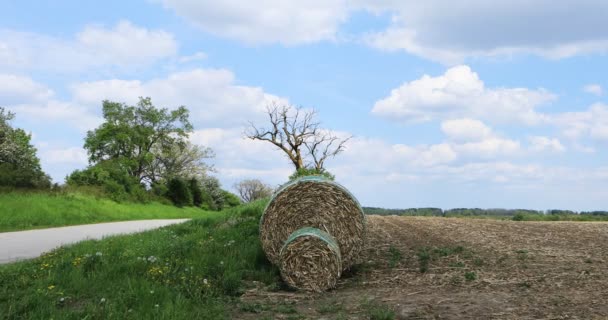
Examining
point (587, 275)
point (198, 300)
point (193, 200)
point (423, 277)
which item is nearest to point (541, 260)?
point (587, 275)

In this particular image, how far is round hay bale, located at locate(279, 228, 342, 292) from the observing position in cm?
937

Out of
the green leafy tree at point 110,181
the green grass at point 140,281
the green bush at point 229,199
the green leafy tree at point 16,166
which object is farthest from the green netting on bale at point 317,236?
the green bush at point 229,199

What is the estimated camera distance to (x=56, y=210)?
2766 cm

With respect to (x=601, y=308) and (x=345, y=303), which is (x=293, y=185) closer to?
(x=345, y=303)

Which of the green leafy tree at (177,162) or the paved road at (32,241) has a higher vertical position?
the green leafy tree at (177,162)

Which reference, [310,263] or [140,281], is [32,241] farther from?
[310,263]

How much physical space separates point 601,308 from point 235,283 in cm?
567

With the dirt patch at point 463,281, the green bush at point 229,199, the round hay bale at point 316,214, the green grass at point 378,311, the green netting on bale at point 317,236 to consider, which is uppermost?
the green bush at point 229,199

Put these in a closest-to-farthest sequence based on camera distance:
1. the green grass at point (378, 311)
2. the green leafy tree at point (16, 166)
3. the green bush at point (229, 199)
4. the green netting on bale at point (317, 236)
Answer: the green grass at point (378, 311), the green netting on bale at point (317, 236), the green leafy tree at point (16, 166), the green bush at point (229, 199)

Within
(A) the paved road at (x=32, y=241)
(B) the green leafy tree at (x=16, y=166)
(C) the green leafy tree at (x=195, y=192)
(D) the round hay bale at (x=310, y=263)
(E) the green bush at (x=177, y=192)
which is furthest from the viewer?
(C) the green leafy tree at (x=195, y=192)

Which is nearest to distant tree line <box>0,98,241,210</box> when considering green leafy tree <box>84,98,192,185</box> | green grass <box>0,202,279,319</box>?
green leafy tree <box>84,98,192,185</box>

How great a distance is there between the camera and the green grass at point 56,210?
24.5 metres

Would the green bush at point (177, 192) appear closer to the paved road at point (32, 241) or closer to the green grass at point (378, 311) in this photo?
the paved road at point (32, 241)

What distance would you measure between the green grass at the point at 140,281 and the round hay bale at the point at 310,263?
0.45m
